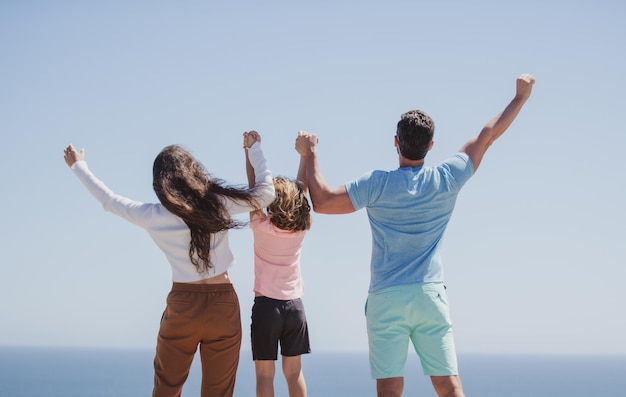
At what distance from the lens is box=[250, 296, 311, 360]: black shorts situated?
5.28 metres

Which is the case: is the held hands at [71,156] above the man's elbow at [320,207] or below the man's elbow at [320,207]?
above

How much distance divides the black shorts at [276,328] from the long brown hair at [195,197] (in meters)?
0.95

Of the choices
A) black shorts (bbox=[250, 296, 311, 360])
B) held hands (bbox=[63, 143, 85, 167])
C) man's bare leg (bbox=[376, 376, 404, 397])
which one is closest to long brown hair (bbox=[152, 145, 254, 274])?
held hands (bbox=[63, 143, 85, 167])

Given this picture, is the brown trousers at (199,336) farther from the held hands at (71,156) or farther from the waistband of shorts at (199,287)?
the held hands at (71,156)

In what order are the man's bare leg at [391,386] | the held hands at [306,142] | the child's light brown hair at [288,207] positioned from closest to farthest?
1. the man's bare leg at [391,386]
2. the held hands at [306,142]
3. the child's light brown hair at [288,207]

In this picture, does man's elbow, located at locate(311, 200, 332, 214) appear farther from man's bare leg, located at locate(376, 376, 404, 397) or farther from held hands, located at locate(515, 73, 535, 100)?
held hands, located at locate(515, 73, 535, 100)

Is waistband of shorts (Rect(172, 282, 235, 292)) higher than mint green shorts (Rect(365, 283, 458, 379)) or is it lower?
higher

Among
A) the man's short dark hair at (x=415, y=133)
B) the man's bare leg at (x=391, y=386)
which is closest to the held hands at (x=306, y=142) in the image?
the man's short dark hair at (x=415, y=133)

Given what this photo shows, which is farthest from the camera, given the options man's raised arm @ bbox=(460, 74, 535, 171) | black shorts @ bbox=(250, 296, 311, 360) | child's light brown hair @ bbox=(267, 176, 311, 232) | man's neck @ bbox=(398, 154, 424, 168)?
black shorts @ bbox=(250, 296, 311, 360)

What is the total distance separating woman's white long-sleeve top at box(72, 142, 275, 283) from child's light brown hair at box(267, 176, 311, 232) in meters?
0.51

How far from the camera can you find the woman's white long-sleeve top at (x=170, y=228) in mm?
4488

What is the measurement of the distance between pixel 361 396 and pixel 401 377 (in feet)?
367

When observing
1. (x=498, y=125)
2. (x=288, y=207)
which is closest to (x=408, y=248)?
(x=288, y=207)

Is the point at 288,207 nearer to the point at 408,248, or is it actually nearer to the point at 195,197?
the point at 195,197
